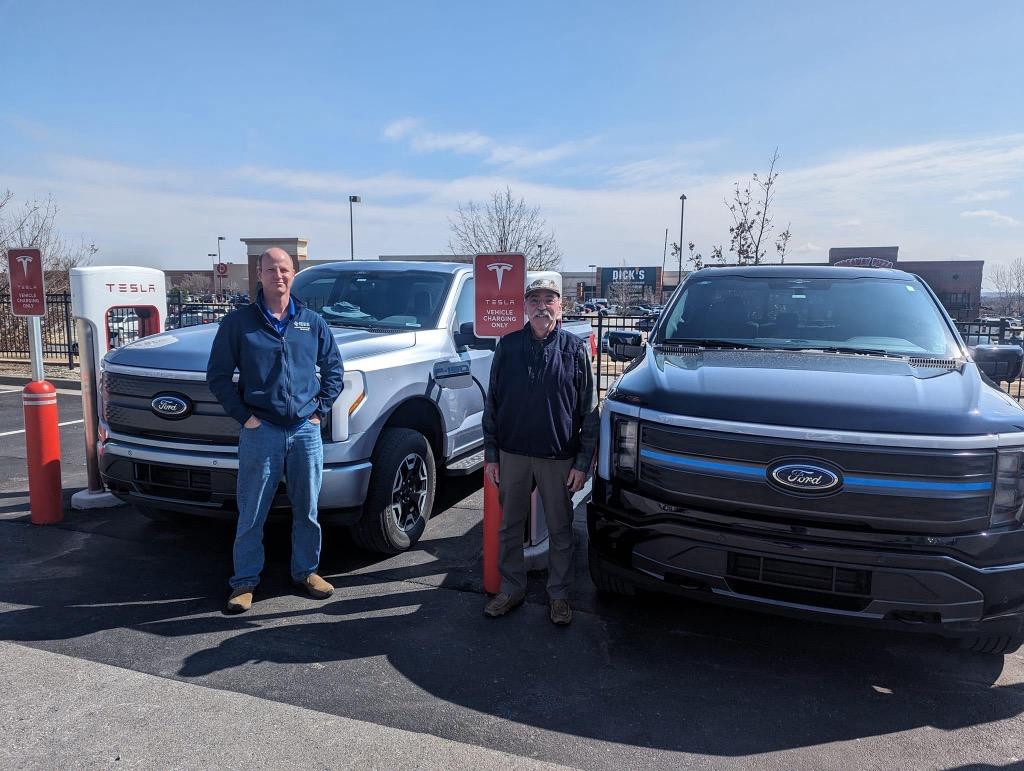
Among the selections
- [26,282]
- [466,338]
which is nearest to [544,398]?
[466,338]

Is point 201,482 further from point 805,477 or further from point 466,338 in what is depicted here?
point 805,477

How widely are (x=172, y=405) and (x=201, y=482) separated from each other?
486mm

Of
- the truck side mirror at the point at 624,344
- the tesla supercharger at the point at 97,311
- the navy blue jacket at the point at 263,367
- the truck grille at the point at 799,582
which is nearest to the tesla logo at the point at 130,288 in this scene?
the tesla supercharger at the point at 97,311

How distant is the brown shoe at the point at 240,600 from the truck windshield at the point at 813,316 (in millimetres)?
2843

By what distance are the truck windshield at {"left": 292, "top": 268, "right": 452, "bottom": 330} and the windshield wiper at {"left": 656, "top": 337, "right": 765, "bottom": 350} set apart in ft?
6.11

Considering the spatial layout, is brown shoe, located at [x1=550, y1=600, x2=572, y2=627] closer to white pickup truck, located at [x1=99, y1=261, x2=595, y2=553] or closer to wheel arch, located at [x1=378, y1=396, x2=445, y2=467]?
white pickup truck, located at [x1=99, y1=261, x2=595, y2=553]

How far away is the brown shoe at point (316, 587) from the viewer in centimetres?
429

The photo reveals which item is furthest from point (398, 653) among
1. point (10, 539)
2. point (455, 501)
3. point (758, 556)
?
point (10, 539)

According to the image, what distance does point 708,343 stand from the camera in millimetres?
4422

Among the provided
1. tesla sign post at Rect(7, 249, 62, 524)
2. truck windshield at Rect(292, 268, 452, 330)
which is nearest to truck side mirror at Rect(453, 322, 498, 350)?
truck windshield at Rect(292, 268, 452, 330)

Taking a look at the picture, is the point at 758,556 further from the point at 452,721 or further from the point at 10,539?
the point at 10,539

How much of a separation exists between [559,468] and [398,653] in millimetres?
1243

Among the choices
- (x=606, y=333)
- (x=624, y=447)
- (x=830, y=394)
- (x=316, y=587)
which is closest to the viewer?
(x=830, y=394)

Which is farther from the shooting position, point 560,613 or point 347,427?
point 347,427
